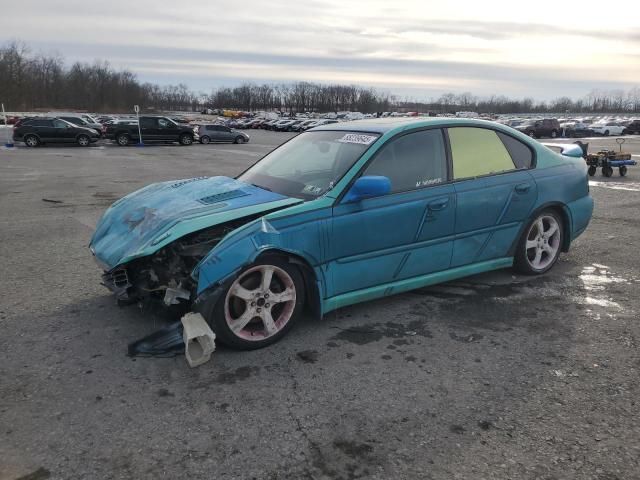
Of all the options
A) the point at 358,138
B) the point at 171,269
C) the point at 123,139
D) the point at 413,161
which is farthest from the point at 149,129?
the point at 171,269

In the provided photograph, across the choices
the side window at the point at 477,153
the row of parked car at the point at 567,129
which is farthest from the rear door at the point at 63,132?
the row of parked car at the point at 567,129

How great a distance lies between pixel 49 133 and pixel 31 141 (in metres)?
0.98

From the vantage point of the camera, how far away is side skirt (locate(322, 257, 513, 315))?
3.78m

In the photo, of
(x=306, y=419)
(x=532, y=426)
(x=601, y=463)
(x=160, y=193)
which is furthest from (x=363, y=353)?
(x=160, y=193)

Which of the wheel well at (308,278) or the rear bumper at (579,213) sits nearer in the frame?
the wheel well at (308,278)

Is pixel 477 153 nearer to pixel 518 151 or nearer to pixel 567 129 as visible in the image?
pixel 518 151

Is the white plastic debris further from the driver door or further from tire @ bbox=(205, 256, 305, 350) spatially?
the driver door

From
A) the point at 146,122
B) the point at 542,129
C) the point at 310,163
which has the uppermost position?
the point at 542,129

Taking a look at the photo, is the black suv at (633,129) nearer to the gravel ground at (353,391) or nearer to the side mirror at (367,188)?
the gravel ground at (353,391)

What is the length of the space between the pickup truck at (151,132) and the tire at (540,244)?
28268 mm

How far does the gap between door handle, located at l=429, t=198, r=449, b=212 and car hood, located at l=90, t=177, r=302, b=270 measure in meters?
1.11

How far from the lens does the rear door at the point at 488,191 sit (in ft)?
14.2

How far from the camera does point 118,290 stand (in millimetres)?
3707

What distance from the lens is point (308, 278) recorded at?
3.66 meters
